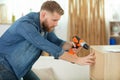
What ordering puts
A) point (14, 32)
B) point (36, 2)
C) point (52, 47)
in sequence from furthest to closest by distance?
point (36, 2) → point (14, 32) → point (52, 47)

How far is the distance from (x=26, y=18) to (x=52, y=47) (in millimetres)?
339

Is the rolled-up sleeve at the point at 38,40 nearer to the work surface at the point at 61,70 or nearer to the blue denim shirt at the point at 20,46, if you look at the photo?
the blue denim shirt at the point at 20,46

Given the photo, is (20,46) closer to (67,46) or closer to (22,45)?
(22,45)

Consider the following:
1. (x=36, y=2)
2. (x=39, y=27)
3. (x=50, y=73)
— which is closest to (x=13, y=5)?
(x=36, y=2)

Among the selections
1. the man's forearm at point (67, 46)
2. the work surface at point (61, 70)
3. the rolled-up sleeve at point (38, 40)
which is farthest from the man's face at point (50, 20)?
the work surface at point (61, 70)

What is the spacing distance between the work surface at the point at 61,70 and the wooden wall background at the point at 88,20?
2.23 meters

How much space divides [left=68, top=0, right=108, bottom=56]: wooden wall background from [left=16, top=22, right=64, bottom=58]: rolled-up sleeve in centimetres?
314

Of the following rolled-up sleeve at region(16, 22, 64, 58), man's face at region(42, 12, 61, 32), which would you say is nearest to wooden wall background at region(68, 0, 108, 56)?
man's face at region(42, 12, 61, 32)

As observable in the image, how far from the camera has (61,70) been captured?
2.76 meters

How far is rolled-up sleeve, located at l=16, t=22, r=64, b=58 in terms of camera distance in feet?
5.95

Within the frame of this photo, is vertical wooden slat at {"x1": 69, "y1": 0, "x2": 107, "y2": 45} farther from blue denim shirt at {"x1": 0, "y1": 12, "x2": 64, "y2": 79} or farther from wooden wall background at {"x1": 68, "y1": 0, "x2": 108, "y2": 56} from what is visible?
blue denim shirt at {"x1": 0, "y1": 12, "x2": 64, "y2": 79}

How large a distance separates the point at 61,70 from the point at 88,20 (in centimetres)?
244

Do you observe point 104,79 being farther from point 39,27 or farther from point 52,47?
point 39,27

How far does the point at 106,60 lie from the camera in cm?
182
